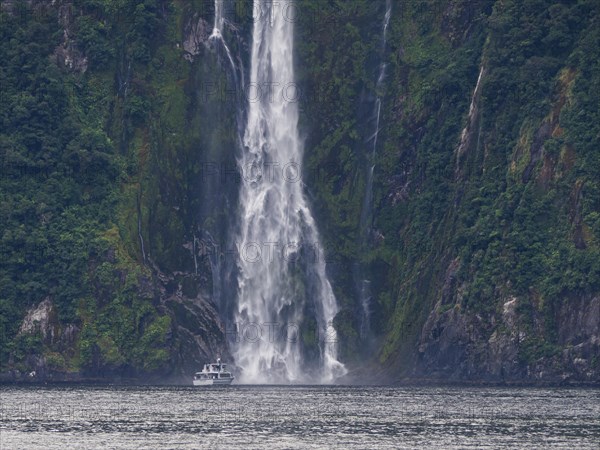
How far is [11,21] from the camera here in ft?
597

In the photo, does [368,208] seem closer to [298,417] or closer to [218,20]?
[218,20]

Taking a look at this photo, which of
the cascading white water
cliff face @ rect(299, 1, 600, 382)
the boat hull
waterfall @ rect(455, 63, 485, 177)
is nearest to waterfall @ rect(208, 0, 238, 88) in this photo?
the cascading white water

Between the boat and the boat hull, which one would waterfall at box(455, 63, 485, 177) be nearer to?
the boat

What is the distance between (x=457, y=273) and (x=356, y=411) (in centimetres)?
3491

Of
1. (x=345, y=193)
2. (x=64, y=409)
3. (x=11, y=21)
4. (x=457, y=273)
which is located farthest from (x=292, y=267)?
(x=64, y=409)

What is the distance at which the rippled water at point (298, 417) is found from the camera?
110 meters

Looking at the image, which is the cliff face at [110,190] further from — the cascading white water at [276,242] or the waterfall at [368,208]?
the waterfall at [368,208]

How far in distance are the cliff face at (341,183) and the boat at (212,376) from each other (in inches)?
137

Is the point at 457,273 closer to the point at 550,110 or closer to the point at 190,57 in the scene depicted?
the point at 550,110

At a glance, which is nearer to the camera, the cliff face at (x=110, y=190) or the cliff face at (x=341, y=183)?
the cliff face at (x=341, y=183)

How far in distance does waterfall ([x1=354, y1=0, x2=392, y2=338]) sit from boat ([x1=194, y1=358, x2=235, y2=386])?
13410 mm

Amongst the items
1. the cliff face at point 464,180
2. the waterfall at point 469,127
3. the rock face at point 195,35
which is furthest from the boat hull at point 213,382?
the rock face at point 195,35

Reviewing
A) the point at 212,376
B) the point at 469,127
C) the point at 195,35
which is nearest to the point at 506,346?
the point at 469,127

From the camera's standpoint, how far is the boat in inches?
6476
